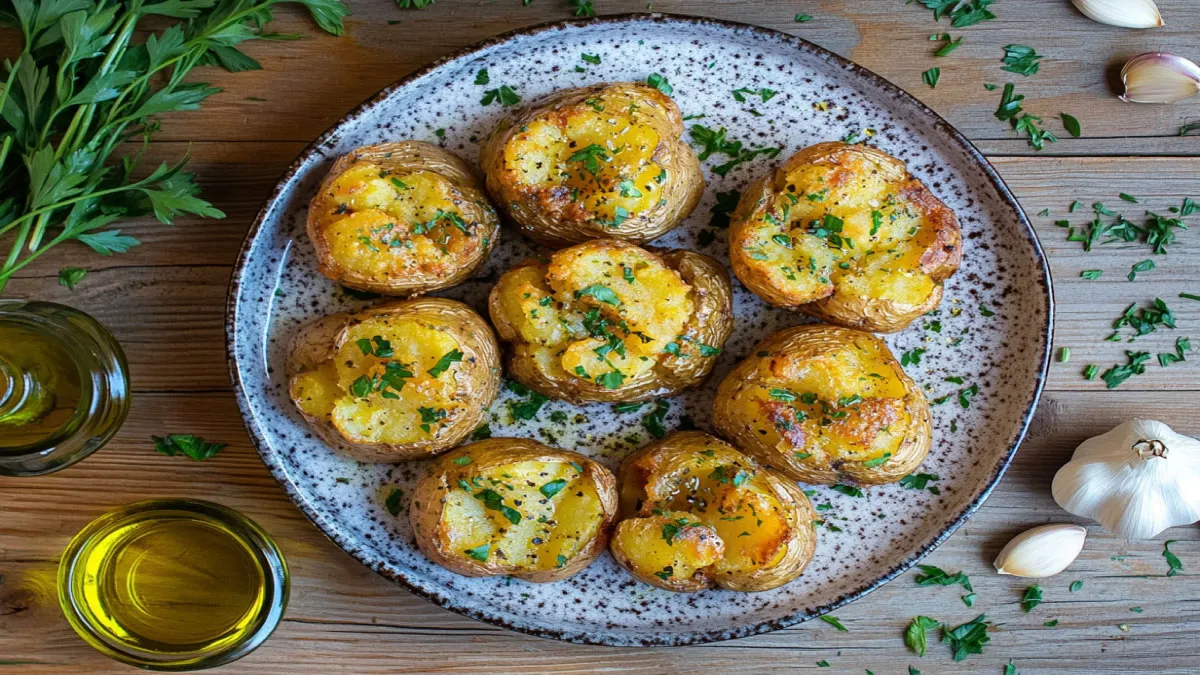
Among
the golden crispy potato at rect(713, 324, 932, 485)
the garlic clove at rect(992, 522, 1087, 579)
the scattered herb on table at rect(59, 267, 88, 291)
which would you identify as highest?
the scattered herb on table at rect(59, 267, 88, 291)

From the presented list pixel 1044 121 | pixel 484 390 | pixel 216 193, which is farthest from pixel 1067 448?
pixel 216 193

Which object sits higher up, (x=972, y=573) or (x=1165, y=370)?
(x=1165, y=370)

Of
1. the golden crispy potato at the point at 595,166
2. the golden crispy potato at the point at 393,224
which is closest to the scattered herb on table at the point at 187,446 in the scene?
the golden crispy potato at the point at 393,224

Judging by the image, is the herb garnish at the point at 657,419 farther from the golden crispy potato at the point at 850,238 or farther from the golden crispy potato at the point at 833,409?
the golden crispy potato at the point at 850,238

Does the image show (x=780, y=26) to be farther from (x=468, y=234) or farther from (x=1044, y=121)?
(x=468, y=234)

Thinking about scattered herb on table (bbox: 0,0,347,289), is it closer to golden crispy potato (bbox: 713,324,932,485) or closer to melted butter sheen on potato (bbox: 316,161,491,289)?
melted butter sheen on potato (bbox: 316,161,491,289)

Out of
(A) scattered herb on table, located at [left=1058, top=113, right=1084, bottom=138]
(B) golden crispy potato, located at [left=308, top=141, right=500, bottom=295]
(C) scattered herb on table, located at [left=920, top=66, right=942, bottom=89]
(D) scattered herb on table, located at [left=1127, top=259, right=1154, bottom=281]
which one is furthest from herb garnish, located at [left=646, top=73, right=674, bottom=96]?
(D) scattered herb on table, located at [left=1127, top=259, right=1154, bottom=281]
